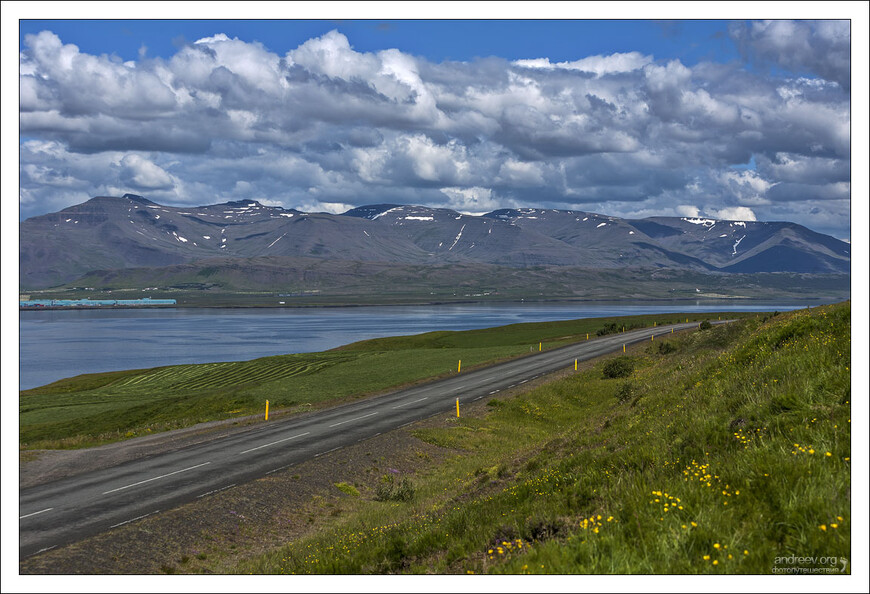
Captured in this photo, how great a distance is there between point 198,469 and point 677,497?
2193 cm

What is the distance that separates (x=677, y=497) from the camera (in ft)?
34.0

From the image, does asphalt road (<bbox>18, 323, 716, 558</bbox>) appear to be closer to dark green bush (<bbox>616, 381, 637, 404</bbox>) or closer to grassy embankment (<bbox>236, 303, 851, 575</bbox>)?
grassy embankment (<bbox>236, 303, 851, 575</bbox>)

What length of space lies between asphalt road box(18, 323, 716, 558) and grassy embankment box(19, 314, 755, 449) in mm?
7143

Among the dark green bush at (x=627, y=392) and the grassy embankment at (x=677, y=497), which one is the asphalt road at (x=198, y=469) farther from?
the dark green bush at (x=627, y=392)

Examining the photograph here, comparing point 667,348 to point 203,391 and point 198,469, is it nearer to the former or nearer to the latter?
point 198,469

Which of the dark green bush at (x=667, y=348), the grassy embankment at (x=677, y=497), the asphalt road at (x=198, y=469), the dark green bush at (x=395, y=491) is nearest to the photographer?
the grassy embankment at (x=677, y=497)

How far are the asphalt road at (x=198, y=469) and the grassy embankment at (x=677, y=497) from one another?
18.8 ft

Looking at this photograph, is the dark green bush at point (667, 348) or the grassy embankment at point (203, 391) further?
the dark green bush at point (667, 348)

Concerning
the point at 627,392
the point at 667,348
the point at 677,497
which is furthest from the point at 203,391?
the point at 677,497

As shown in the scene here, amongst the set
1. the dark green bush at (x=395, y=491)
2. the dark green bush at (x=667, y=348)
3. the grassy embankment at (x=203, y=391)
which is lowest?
the grassy embankment at (x=203, y=391)

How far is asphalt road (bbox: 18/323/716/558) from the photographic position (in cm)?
1991

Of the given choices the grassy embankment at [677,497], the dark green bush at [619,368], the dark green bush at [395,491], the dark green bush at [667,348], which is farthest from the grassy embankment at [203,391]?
the grassy embankment at [677,497]

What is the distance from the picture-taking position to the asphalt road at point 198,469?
19906 millimetres

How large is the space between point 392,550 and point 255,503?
1078 cm
